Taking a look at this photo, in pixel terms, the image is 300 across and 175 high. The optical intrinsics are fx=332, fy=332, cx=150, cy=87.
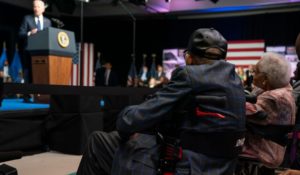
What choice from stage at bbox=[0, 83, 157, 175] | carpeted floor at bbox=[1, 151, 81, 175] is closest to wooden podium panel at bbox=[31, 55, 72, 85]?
stage at bbox=[0, 83, 157, 175]

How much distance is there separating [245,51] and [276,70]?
7117 mm

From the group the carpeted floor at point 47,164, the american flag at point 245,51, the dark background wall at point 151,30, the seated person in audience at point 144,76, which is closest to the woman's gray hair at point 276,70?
the carpeted floor at point 47,164

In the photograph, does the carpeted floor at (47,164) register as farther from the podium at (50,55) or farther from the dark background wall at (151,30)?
the dark background wall at (151,30)

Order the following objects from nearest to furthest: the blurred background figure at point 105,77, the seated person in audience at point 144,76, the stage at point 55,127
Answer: the stage at point 55,127 → the blurred background figure at point 105,77 → the seated person in audience at point 144,76

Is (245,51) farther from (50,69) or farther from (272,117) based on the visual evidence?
(272,117)

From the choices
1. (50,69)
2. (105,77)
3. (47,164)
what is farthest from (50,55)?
(105,77)

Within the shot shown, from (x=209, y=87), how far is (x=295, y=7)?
25.7ft

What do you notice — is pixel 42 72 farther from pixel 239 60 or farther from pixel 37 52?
pixel 239 60

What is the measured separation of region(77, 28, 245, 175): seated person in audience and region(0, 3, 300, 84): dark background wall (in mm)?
7687

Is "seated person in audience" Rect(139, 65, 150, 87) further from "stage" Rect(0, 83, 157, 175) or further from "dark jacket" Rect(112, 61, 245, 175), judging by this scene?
"dark jacket" Rect(112, 61, 245, 175)

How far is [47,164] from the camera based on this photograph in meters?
2.78

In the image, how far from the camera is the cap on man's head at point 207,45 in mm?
1324

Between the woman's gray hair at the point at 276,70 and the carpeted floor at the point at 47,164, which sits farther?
the carpeted floor at the point at 47,164

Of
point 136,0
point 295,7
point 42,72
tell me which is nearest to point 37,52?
point 42,72
